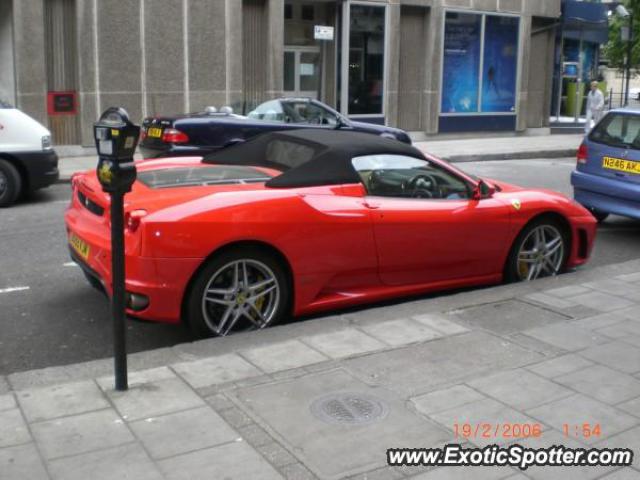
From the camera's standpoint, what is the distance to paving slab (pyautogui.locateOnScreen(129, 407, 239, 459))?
3805mm

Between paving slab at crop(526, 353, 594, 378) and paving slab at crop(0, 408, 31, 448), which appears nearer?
paving slab at crop(0, 408, 31, 448)

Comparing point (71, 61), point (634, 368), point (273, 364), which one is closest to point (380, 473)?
point (273, 364)

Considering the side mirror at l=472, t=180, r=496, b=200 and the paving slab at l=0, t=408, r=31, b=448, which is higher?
the side mirror at l=472, t=180, r=496, b=200

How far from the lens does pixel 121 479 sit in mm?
3518

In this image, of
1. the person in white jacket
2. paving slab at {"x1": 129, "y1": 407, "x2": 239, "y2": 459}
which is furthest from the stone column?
the person in white jacket

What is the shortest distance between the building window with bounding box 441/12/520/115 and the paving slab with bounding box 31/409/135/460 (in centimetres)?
1994

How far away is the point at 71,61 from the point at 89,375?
13.8 metres

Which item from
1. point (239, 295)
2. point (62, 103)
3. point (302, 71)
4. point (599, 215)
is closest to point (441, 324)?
point (239, 295)

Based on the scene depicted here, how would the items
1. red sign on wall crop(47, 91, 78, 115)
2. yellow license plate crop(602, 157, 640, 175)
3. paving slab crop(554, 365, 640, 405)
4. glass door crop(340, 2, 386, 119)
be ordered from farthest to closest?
glass door crop(340, 2, 386, 119) → red sign on wall crop(47, 91, 78, 115) → yellow license plate crop(602, 157, 640, 175) → paving slab crop(554, 365, 640, 405)

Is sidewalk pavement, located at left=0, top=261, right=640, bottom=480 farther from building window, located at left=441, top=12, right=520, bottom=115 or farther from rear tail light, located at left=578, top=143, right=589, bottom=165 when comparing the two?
building window, located at left=441, top=12, right=520, bottom=115

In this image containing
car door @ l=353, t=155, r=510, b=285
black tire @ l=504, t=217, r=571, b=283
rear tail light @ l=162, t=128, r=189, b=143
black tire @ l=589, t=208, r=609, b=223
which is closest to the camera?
car door @ l=353, t=155, r=510, b=285

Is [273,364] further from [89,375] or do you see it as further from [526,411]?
[526,411]

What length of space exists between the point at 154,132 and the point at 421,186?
673 centimetres

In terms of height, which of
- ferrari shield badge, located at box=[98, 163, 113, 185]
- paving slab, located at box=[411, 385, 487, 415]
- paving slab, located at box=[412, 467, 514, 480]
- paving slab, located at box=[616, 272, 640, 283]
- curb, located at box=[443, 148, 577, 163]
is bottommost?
paving slab, located at box=[412, 467, 514, 480]
